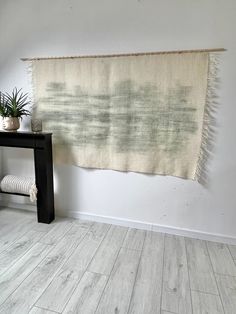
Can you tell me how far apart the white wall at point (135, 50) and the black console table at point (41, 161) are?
0.63 feet

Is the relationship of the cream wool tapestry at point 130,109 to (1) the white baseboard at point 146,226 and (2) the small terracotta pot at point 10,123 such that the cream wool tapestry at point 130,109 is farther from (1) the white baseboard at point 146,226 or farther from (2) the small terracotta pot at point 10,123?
(1) the white baseboard at point 146,226

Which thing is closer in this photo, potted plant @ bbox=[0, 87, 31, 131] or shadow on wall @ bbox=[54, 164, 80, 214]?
potted plant @ bbox=[0, 87, 31, 131]

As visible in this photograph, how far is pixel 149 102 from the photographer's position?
2.14 meters

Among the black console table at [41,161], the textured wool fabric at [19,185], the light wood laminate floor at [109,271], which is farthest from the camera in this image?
the textured wool fabric at [19,185]

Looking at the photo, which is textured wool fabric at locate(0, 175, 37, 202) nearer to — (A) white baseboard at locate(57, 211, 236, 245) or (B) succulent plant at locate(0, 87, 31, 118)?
(A) white baseboard at locate(57, 211, 236, 245)

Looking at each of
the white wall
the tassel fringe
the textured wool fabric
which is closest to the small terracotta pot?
the white wall

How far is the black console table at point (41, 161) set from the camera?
2295mm

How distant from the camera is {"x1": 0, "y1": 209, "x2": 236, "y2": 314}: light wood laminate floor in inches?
56.9

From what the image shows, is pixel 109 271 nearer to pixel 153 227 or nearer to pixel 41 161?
pixel 153 227

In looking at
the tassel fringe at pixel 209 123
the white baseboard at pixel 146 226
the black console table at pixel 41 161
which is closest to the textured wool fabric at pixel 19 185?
the black console table at pixel 41 161

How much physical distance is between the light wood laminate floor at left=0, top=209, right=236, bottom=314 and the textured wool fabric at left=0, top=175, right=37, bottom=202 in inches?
13.2

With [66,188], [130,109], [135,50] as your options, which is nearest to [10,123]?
[66,188]

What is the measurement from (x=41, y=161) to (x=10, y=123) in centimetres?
Result: 51

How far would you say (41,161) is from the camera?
233 cm
